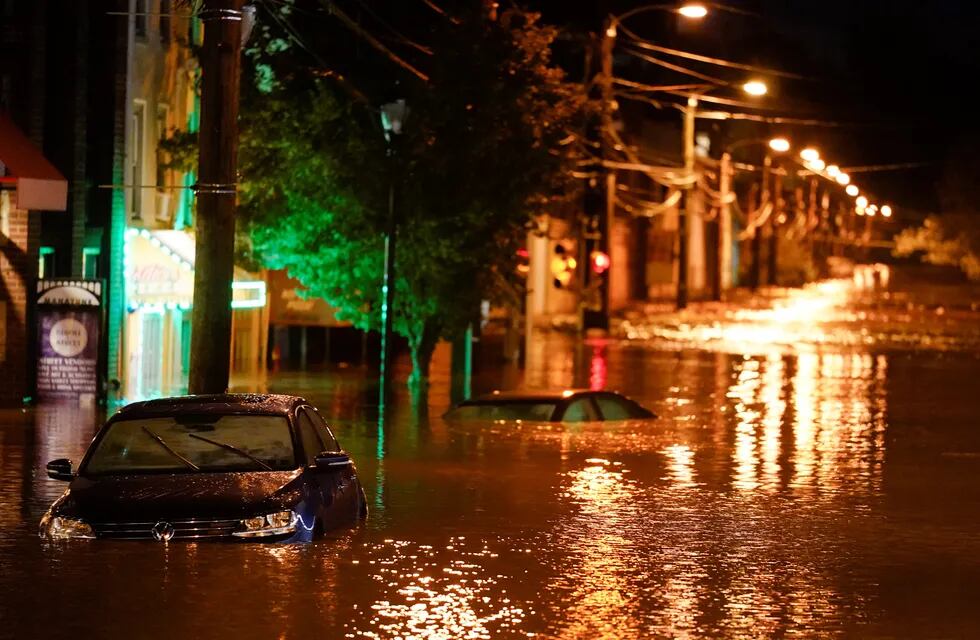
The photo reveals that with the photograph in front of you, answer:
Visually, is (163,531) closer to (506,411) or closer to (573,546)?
(573,546)

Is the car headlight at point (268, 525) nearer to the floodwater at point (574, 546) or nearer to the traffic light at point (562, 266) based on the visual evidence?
the floodwater at point (574, 546)

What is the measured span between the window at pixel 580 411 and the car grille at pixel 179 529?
1332cm

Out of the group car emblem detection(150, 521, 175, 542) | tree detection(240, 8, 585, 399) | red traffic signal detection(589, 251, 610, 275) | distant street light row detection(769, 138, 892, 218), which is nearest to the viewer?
car emblem detection(150, 521, 175, 542)

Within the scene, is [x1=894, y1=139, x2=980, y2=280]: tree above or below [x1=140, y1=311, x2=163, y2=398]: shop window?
above

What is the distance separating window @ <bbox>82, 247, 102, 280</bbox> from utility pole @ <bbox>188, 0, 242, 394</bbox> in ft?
40.2

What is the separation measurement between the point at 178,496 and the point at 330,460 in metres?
1.18

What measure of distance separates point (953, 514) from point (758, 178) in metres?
99.0

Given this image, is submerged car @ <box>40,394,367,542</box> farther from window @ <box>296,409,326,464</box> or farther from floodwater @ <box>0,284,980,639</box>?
floodwater @ <box>0,284,980,639</box>

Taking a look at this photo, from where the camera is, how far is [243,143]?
103ft

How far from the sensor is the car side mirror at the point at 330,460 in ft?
38.8

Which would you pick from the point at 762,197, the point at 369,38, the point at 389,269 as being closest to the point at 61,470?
the point at 369,38

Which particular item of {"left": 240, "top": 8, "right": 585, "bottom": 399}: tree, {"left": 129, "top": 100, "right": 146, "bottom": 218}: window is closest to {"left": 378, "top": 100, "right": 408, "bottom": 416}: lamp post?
{"left": 240, "top": 8, "right": 585, "bottom": 399}: tree

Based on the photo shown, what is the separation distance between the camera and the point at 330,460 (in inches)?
470

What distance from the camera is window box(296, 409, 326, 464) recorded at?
12.1 metres
